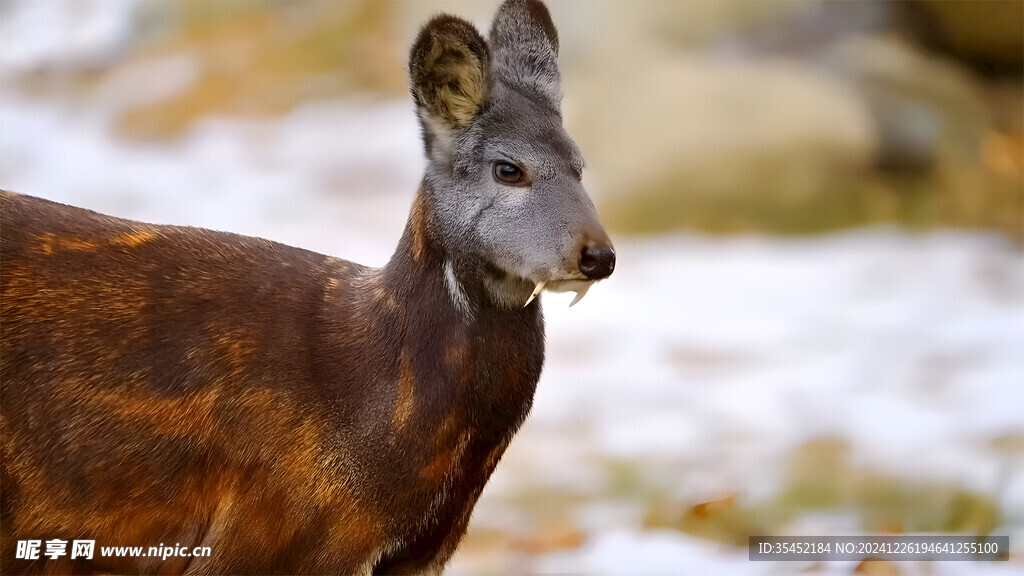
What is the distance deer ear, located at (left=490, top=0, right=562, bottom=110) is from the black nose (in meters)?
0.53

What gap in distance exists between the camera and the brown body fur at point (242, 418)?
2.97 m

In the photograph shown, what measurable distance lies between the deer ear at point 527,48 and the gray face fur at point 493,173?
0.10 feet

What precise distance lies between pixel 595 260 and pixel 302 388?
33.6 inches

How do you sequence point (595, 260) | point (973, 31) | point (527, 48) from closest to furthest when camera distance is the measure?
point (595, 260) < point (527, 48) < point (973, 31)

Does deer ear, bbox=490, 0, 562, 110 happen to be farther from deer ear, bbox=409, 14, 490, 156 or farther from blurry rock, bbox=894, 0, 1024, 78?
blurry rock, bbox=894, 0, 1024, 78

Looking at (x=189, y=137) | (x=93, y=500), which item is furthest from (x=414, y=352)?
(x=189, y=137)

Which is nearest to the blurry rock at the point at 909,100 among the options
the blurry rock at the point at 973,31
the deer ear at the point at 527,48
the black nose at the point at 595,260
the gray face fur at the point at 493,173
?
the blurry rock at the point at 973,31

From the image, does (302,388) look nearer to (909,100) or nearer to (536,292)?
(536,292)

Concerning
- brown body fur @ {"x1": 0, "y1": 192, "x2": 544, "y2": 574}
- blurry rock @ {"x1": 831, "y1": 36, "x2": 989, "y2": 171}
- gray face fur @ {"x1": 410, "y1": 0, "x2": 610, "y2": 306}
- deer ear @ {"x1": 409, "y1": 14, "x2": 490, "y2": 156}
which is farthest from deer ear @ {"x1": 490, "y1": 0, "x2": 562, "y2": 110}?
blurry rock @ {"x1": 831, "y1": 36, "x2": 989, "y2": 171}

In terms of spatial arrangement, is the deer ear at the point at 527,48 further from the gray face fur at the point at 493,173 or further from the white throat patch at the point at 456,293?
the white throat patch at the point at 456,293

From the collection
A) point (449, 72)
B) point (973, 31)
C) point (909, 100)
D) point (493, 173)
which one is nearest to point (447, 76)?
point (449, 72)

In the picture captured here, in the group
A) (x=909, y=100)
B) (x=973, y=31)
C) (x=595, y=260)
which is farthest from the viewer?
(x=973, y=31)

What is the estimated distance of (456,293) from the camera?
2.99m

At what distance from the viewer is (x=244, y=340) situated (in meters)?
3.05
